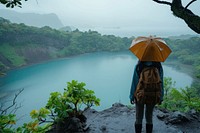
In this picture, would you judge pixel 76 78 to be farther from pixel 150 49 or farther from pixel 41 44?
pixel 150 49

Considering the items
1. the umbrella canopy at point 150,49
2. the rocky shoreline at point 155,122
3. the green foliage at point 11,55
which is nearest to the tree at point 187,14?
the umbrella canopy at point 150,49

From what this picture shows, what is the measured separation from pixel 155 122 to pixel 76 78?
69.1ft

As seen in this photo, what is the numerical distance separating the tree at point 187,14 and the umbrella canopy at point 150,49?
0.32 meters

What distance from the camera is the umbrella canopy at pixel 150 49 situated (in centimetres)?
175

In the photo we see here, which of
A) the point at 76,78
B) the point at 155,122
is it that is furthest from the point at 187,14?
the point at 76,78

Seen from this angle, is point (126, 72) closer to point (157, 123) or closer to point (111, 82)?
point (111, 82)

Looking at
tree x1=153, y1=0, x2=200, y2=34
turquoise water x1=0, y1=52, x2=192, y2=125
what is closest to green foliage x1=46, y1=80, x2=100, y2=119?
tree x1=153, y1=0, x2=200, y2=34

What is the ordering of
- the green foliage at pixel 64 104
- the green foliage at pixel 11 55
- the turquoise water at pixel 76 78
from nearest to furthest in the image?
the green foliage at pixel 64 104, the turquoise water at pixel 76 78, the green foliage at pixel 11 55

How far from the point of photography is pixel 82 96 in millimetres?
2572

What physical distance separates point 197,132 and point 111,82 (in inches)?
762

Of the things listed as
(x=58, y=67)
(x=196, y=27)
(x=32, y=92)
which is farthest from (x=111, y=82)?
(x=196, y=27)

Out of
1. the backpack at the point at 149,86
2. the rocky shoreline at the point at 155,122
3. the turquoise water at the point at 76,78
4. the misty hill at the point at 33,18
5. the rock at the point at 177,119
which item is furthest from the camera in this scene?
Result: the misty hill at the point at 33,18

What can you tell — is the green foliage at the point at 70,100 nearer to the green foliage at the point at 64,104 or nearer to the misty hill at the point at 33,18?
the green foliage at the point at 64,104

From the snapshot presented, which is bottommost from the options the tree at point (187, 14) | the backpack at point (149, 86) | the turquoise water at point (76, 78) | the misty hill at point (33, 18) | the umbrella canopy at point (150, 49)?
the turquoise water at point (76, 78)
